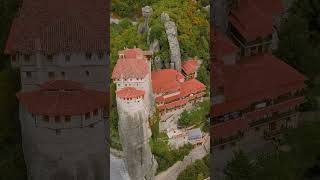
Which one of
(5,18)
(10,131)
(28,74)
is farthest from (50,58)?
(5,18)

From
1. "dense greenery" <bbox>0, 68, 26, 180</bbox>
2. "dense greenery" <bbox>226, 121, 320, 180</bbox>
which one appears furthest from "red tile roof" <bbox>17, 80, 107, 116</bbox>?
"dense greenery" <bbox>226, 121, 320, 180</bbox>

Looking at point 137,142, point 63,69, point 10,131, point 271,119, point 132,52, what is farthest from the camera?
point 271,119

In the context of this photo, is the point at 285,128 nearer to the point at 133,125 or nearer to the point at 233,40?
the point at 233,40

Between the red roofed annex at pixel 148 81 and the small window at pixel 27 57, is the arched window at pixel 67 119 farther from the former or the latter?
the red roofed annex at pixel 148 81

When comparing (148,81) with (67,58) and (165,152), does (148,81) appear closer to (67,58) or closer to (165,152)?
(165,152)

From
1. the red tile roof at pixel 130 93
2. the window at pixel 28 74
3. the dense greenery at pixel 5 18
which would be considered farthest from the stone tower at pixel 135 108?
the dense greenery at pixel 5 18
